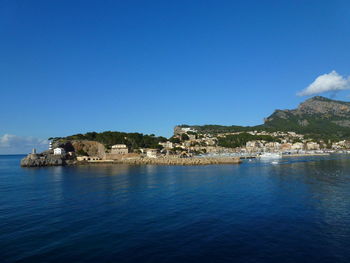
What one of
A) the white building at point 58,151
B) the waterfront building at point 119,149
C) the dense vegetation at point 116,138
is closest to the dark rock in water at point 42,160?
the white building at point 58,151

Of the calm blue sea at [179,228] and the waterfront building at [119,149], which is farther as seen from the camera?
the waterfront building at [119,149]

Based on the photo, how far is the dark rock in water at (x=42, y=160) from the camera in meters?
94.5

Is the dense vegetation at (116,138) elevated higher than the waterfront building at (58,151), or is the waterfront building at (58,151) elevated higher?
the dense vegetation at (116,138)

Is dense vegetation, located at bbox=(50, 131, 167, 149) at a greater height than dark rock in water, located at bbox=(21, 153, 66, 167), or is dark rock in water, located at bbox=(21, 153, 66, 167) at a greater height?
dense vegetation, located at bbox=(50, 131, 167, 149)

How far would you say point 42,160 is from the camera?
97.2 metres

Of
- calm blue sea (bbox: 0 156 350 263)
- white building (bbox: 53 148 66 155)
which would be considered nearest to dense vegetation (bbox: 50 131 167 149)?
white building (bbox: 53 148 66 155)

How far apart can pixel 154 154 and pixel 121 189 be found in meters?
81.8

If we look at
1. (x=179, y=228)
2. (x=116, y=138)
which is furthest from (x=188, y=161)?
(x=179, y=228)

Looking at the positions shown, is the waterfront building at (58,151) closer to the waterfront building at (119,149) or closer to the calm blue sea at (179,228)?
the waterfront building at (119,149)

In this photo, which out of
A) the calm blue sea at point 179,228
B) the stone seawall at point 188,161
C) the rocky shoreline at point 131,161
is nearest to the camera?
the calm blue sea at point 179,228

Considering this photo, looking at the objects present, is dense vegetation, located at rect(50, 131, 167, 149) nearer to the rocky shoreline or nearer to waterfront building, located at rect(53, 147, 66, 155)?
waterfront building, located at rect(53, 147, 66, 155)

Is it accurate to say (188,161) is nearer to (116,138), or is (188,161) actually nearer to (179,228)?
(116,138)

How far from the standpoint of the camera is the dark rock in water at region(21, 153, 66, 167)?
310 feet

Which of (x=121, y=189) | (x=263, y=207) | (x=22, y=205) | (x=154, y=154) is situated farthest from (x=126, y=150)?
(x=263, y=207)
